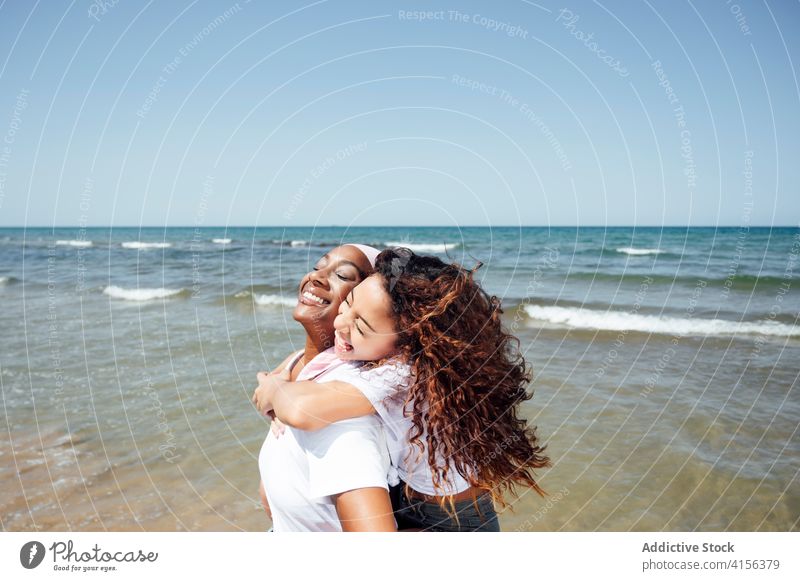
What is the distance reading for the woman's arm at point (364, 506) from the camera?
2.01 m

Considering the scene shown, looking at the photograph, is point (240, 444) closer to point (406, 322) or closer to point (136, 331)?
point (406, 322)

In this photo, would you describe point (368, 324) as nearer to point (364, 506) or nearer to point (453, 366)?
point (453, 366)

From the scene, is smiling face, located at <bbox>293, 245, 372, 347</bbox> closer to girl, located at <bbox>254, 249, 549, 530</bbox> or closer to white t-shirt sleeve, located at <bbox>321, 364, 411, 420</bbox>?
girl, located at <bbox>254, 249, 549, 530</bbox>

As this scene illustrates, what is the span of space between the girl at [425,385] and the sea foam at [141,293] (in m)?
15.7

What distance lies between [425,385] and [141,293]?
17086mm

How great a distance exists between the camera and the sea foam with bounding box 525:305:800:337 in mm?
11555

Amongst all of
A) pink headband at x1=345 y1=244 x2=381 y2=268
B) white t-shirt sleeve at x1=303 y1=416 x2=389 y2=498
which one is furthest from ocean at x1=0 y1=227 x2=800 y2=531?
white t-shirt sleeve at x1=303 y1=416 x2=389 y2=498

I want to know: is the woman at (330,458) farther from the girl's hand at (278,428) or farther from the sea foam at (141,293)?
the sea foam at (141,293)

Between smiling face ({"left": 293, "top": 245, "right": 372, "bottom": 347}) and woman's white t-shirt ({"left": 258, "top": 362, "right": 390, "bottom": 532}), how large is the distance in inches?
13.1

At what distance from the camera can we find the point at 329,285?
260 cm
